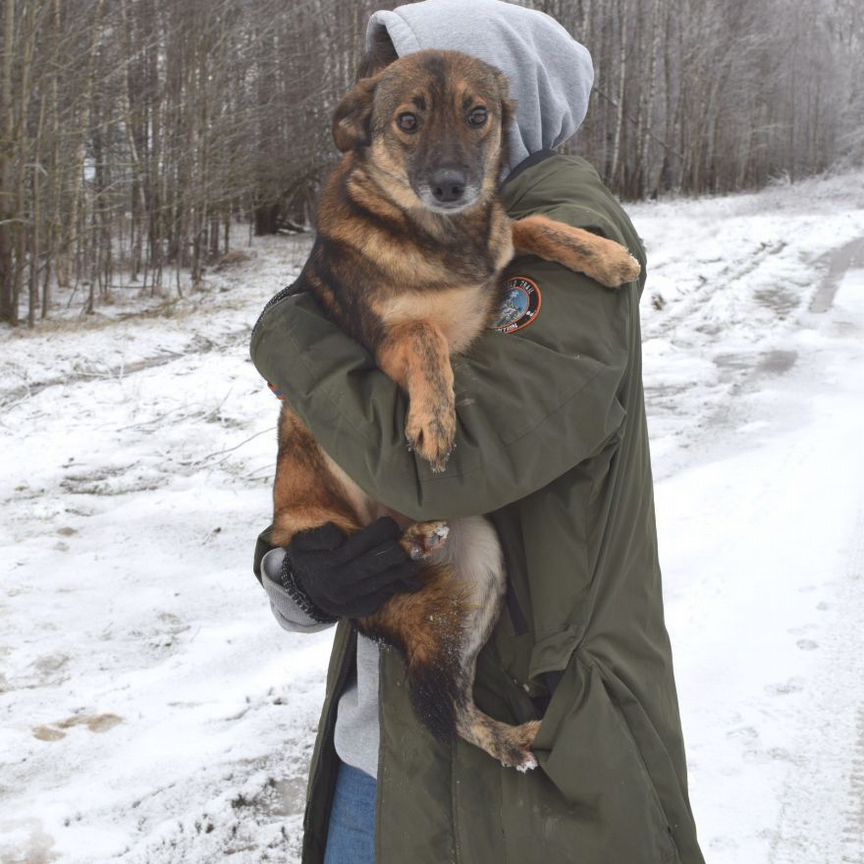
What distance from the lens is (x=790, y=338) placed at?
9.17 m

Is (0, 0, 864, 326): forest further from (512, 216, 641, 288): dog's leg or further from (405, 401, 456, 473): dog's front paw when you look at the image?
(405, 401, 456, 473): dog's front paw

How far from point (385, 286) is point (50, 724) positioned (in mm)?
2302

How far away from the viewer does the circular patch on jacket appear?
1.55m

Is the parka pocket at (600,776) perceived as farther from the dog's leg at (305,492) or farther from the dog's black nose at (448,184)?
the dog's black nose at (448,184)

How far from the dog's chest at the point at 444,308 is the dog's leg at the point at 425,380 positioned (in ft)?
0.15

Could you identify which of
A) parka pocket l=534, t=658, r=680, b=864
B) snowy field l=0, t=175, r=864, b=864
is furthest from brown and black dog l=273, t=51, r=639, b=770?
snowy field l=0, t=175, r=864, b=864

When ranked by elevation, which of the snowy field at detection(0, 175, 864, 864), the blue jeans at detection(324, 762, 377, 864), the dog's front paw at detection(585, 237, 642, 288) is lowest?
the snowy field at detection(0, 175, 864, 864)

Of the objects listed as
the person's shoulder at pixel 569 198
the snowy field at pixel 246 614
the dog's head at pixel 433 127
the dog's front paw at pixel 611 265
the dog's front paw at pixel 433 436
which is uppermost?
the dog's head at pixel 433 127

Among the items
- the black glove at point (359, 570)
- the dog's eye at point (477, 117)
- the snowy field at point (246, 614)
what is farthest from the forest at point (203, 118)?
the black glove at point (359, 570)

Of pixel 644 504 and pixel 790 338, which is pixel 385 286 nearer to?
pixel 644 504

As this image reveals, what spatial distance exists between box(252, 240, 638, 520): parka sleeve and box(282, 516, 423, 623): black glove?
0.16 m

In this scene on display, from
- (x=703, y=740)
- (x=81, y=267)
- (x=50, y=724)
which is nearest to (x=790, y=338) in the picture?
(x=703, y=740)

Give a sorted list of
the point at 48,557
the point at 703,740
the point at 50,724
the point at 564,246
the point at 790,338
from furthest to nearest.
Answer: the point at 790,338 < the point at 48,557 < the point at 50,724 < the point at 703,740 < the point at 564,246

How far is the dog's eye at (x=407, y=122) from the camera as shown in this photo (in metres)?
2.13
